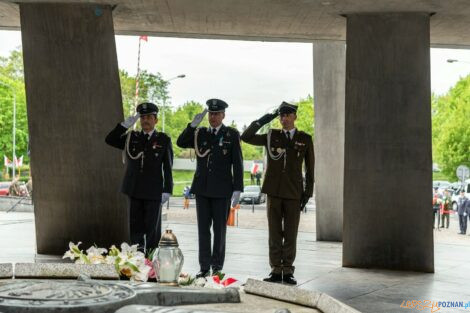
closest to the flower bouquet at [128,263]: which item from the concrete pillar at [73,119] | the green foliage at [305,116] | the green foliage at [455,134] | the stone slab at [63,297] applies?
the stone slab at [63,297]

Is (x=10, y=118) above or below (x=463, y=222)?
above

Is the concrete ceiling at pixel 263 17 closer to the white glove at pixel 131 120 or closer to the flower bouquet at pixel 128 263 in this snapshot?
the white glove at pixel 131 120

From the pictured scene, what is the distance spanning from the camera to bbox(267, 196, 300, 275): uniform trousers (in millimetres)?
7949

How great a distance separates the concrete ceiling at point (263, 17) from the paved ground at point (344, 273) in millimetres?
3068

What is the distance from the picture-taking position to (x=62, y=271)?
4363 mm

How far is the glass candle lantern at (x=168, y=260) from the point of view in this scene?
14.0 ft

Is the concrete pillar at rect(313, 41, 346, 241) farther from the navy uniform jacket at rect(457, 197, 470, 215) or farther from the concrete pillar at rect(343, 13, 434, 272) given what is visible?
the navy uniform jacket at rect(457, 197, 470, 215)

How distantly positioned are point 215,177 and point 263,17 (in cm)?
312

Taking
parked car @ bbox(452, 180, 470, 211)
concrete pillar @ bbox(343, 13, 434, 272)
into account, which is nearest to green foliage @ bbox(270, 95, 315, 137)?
parked car @ bbox(452, 180, 470, 211)

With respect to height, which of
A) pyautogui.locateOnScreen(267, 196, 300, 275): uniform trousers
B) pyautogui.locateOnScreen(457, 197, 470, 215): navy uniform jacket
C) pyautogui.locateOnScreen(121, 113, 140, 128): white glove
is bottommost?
pyautogui.locateOnScreen(457, 197, 470, 215): navy uniform jacket

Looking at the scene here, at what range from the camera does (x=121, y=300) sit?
346 centimetres

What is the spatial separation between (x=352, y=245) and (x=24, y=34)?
471 centimetres

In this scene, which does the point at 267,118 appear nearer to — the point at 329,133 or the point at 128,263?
the point at 128,263

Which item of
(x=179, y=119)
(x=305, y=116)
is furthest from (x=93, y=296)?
(x=305, y=116)
